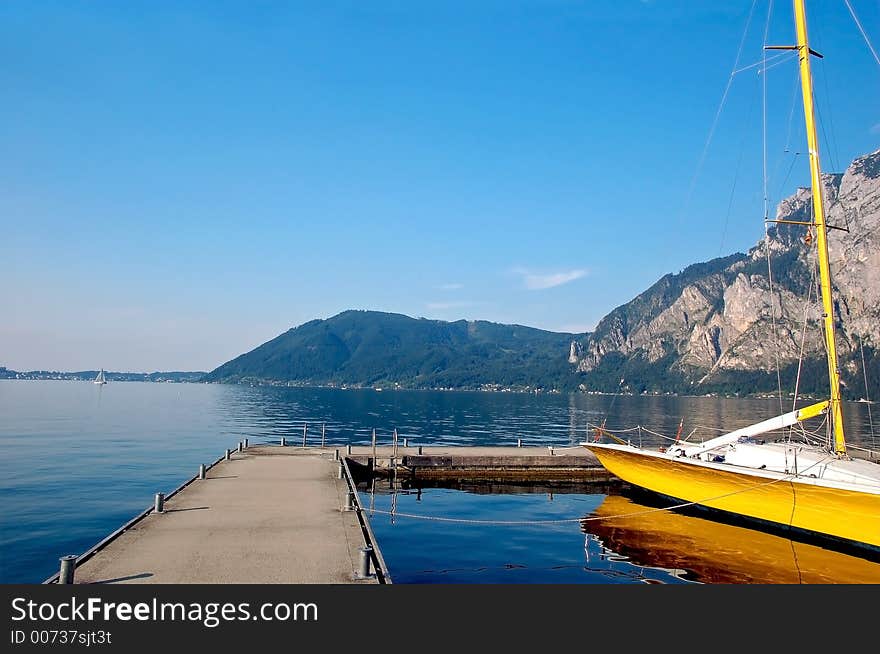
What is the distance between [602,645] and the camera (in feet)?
34.0

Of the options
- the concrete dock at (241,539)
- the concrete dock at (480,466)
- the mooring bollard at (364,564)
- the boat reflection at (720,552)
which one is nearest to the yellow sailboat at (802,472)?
the boat reflection at (720,552)

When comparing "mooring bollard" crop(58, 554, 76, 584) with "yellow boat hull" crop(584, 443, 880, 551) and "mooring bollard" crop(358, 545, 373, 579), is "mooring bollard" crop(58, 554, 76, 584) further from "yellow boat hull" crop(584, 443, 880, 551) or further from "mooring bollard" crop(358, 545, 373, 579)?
"yellow boat hull" crop(584, 443, 880, 551)

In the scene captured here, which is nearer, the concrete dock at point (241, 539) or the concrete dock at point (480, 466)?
the concrete dock at point (241, 539)

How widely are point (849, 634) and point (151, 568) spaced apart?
13.2 m

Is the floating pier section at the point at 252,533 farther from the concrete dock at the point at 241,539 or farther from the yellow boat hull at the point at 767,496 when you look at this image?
the yellow boat hull at the point at 767,496

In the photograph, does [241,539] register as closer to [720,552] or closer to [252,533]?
[252,533]

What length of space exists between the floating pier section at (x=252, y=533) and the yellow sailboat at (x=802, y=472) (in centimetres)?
1379

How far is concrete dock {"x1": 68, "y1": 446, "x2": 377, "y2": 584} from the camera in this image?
493 inches

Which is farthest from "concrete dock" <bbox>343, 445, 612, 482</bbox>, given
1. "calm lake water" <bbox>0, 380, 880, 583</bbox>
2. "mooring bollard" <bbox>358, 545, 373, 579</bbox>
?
"mooring bollard" <bbox>358, 545, 373, 579</bbox>

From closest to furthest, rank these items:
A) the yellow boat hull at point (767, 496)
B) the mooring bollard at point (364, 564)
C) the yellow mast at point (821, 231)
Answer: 1. the mooring bollard at point (364, 564)
2. the yellow boat hull at point (767, 496)
3. the yellow mast at point (821, 231)

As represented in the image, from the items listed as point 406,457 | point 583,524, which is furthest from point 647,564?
point 406,457

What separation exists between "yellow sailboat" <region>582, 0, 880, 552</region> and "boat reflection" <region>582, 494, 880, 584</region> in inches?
31.6

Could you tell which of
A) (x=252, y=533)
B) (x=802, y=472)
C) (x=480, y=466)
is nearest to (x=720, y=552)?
(x=802, y=472)

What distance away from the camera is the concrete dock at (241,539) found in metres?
12.5
